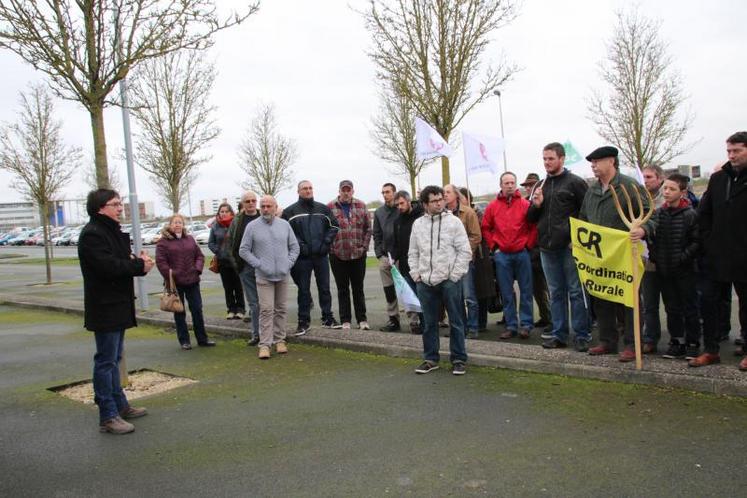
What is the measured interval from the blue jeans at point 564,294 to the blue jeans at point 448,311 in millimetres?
1066

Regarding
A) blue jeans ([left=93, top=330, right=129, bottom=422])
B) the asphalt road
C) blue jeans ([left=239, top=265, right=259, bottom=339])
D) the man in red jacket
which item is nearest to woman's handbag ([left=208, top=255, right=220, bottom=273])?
blue jeans ([left=239, top=265, right=259, bottom=339])

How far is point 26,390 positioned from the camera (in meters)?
6.71

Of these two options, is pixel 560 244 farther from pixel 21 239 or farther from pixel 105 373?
pixel 21 239

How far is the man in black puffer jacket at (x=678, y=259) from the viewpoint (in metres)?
6.17

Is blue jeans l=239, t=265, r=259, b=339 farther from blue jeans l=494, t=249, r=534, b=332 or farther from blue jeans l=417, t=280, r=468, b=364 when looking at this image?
blue jeans l=494, t=249, r=534, b=332

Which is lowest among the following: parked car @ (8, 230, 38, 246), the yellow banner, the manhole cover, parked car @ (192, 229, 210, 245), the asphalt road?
the asphalt road

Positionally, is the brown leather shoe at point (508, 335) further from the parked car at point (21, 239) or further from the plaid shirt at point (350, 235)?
the parked car at point (21, 239)

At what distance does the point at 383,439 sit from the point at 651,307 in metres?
3.61

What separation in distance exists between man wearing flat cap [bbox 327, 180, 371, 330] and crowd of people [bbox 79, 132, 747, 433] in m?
0.02

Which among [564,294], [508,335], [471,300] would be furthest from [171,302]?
[564,294]

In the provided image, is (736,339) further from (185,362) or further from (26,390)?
(26,390)

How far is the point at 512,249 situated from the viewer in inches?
305

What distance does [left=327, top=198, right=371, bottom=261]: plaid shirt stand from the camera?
8.79 meters

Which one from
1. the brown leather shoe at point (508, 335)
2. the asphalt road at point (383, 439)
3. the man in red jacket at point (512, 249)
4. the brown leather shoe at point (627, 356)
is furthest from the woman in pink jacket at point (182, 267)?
the brown leather shoe at point (627, 356)
